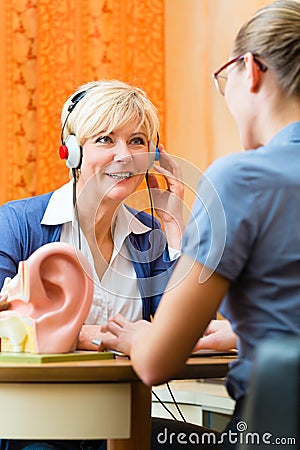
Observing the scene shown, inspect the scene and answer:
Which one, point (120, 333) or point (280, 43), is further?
point (120, 333)

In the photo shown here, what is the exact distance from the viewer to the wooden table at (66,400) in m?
1.28

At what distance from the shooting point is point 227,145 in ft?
10.1

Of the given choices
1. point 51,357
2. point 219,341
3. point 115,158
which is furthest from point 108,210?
point 51,357

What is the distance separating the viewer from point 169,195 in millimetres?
2086

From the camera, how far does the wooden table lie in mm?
1281

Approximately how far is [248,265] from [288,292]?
2.7 inches

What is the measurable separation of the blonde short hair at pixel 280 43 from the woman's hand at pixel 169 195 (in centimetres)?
84

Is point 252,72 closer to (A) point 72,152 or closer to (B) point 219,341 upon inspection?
(B) point 219,341

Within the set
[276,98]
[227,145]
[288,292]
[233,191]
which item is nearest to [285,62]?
[276,98]

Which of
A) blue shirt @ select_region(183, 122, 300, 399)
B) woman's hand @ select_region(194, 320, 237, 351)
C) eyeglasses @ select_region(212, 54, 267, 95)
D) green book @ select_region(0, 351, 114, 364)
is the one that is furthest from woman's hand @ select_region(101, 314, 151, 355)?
eyeglasses @ select_region(212, 54, 267, 95)

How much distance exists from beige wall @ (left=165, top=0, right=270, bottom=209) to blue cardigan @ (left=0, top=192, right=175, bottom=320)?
1080 millimetres

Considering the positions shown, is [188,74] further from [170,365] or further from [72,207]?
[170,365]

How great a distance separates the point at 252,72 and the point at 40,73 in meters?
1.93

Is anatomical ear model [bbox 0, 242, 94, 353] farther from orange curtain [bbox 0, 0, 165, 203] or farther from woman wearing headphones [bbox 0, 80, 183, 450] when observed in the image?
orange curtain [bbox 0, 0, 165, 203]
